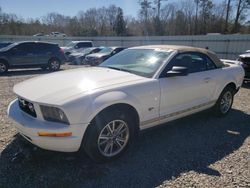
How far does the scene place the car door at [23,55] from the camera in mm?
11977

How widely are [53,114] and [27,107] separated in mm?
543

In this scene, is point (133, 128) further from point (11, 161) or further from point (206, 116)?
point (206, 116)

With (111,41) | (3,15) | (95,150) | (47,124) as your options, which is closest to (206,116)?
(95,150)

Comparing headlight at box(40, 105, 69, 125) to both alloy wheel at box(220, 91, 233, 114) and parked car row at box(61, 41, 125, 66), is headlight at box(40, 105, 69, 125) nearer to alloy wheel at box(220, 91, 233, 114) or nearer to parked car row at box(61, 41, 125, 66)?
alloy wheel at box(220, 91, 233, 114)

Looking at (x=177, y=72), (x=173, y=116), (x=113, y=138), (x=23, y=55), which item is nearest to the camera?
(x=113, y=138)

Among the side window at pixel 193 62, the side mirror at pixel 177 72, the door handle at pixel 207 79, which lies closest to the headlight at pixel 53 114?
the side mirror at pixel 177 72

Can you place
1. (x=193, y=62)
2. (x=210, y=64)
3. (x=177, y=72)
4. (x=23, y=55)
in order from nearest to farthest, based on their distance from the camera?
(x=177, y=72) < (x=193, y=62) < (x=210, y=64) < (x=23, y=55)

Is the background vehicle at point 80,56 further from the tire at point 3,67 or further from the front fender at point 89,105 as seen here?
the front fender at point 89,105

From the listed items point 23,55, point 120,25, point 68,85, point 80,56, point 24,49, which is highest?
point 120,25

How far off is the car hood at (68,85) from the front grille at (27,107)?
0.09m

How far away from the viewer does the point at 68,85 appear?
3180mm

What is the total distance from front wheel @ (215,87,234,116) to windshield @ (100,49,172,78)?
189 cm

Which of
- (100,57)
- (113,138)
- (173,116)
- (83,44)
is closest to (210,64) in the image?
(173,116)

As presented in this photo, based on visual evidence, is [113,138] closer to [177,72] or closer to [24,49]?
[177,72]
